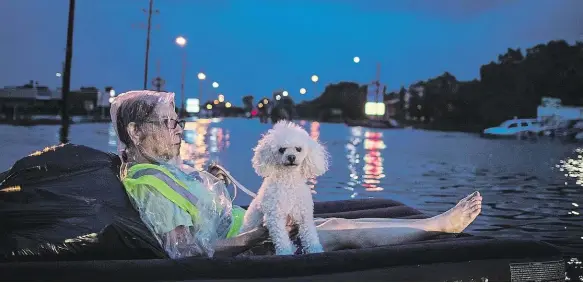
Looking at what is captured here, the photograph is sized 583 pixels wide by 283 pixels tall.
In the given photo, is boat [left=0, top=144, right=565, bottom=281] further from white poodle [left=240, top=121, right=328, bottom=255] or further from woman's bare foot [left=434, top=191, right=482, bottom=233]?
white poodle [left=240, top=121, right=328, bottom=255]

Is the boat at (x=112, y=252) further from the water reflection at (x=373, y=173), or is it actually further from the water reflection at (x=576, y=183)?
the water reflection at (x=373, y=173)

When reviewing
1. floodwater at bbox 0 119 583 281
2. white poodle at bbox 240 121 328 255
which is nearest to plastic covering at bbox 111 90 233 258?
white poodle at bbox 240 121 328 255

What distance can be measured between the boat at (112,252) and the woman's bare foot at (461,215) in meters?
0.38

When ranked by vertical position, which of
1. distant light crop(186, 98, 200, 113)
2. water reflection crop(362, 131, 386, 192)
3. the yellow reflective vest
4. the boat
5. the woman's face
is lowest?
water reflection crop(362, 131, 386, 192)

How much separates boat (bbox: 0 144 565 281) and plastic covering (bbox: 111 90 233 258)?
0.29 ft

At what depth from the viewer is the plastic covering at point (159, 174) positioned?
4.43 meters

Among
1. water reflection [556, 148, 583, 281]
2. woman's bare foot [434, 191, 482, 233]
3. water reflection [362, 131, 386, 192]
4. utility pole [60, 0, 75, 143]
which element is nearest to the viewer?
woman's bare foot [434, 191, 482, 233]

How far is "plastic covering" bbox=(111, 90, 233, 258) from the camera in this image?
4.43 metres

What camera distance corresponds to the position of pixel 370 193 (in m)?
13.6

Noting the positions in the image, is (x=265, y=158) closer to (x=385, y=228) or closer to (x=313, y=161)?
(x=313, y=161)

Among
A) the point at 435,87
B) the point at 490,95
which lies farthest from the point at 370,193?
the point at 435,87

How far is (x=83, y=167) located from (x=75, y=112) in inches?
3652

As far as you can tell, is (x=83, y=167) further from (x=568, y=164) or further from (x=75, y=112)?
(x=75, y=112)

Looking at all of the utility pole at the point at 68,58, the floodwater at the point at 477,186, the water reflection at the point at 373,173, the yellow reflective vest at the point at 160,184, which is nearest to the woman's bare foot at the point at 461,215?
the floodwater at the point at 477,186
